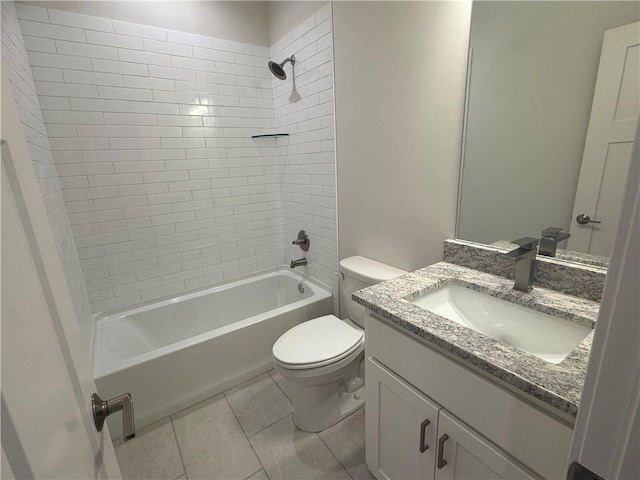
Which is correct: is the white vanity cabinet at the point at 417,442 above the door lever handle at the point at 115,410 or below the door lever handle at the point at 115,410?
below

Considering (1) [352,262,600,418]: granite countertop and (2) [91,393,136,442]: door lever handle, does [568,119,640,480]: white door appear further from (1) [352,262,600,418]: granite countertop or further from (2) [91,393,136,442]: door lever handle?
(2) [91,393,136,442]: door lever handle

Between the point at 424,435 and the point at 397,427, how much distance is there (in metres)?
0.15

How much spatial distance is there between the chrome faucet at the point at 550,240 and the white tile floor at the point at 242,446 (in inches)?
47.7

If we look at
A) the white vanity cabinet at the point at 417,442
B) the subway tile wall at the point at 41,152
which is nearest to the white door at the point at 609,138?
the white vanity cabinet at the point at 417,442

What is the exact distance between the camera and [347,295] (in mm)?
1852

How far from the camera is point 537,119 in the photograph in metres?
1.04

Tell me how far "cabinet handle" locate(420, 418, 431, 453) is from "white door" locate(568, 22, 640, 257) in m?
0.76

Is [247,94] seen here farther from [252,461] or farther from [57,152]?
[252,461]

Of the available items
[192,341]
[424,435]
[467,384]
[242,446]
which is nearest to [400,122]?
[467,384]

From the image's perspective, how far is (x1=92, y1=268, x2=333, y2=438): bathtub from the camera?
1.60 metres

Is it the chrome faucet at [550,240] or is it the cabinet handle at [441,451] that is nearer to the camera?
the cabinet handle at [441,451]

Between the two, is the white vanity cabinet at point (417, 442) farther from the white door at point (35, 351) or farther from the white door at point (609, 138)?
the white door at point (35, 351)

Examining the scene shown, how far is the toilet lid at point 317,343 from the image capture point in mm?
1419

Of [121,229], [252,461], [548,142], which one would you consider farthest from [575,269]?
[121,229]
